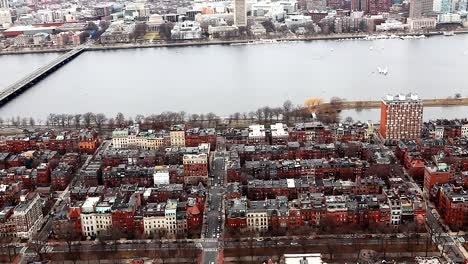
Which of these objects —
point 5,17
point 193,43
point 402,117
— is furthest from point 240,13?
point 402,117

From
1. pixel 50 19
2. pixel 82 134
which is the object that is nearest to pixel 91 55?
pixel 50 19

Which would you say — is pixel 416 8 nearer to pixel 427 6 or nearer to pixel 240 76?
pixel 427 6

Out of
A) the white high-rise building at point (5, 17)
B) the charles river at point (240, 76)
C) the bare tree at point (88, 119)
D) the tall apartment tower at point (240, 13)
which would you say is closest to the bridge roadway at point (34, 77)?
the charles river at point (240, 76)

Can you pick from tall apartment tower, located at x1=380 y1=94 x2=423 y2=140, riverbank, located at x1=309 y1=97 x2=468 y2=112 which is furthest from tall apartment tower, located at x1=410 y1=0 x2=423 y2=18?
tall apartment tower, located at x1=380 y1=94 x2=423 y2=140

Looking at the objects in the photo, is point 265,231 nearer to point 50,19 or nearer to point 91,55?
point 91,55

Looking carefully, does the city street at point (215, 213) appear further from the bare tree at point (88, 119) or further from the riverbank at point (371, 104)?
the riverbank at point (371, 104)

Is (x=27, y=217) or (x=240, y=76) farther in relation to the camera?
(x=240, y=76)
